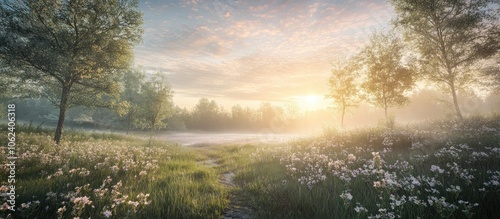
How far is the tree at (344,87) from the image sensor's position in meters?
25.6

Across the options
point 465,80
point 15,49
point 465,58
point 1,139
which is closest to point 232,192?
point 1,139

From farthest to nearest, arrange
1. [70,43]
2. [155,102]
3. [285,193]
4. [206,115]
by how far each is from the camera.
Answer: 1. [206,115]
2. [155,102]
3. [70,43]
4. [285,193]

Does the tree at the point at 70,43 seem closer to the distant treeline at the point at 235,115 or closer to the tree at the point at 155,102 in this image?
the tree at the point at 155,102

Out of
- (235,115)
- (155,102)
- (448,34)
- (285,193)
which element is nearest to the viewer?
(285,193)

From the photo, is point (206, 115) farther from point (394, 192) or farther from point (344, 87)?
point (394, 192)

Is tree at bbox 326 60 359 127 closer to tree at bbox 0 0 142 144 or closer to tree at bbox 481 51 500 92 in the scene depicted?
tree at bbox 481 51 500 92

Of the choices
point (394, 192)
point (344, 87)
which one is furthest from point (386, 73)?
point (394, 192)

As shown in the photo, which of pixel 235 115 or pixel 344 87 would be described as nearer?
pixel 344 87

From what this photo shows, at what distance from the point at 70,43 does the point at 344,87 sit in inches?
1065

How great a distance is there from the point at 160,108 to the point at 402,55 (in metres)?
30.8

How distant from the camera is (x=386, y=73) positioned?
23.4m

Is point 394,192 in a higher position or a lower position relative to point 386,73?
lower

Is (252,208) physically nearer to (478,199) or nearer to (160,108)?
(478,199)

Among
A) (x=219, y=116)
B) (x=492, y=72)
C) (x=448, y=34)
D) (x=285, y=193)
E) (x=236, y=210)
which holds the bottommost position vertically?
(x=236, y=210)
